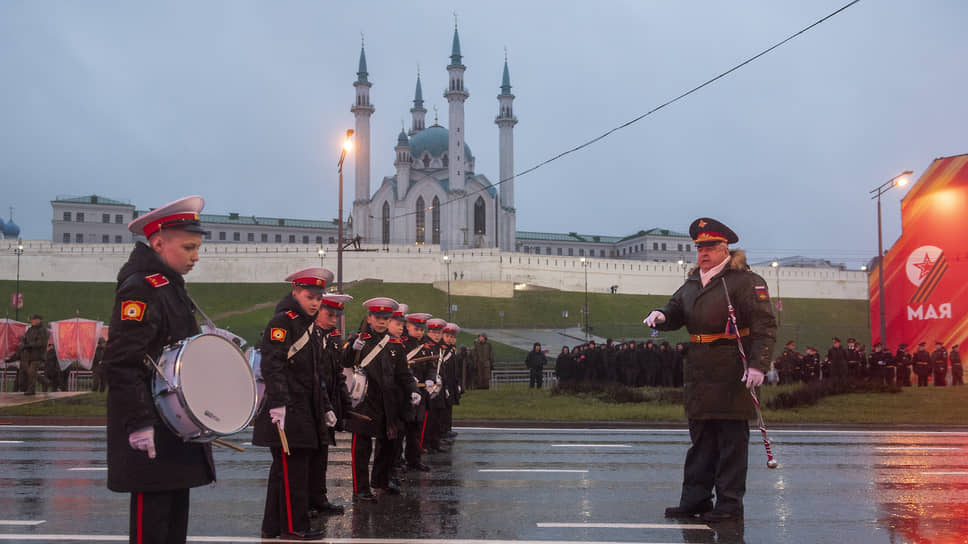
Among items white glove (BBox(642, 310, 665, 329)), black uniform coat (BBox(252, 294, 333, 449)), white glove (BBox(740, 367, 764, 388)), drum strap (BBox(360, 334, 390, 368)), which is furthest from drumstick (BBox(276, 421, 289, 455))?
white glove (BBox(740, 367, 764, 388))

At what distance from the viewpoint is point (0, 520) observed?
23.0 feet

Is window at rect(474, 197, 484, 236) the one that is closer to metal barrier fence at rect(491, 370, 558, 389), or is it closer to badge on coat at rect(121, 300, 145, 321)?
metal barrier fence at rect(491, 370, 558, 389)

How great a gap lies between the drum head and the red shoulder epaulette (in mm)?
343

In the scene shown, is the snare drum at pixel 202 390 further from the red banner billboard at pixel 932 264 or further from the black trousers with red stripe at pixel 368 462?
the red banner billboard at pixel 932 264

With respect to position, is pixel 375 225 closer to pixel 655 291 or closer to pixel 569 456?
pixel 655 291

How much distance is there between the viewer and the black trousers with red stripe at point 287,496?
251 inches

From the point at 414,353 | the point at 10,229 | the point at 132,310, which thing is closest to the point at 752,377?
the point at 132,310

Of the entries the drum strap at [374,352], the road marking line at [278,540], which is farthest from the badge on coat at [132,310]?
the drum strap at [374,352]

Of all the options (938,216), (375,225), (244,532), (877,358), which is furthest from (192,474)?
(375,225)

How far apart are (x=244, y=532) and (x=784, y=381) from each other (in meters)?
25.1

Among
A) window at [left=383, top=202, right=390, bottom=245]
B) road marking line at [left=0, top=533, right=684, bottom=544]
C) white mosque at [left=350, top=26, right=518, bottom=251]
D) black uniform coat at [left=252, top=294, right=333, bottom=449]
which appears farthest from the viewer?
window at [left=383, top=202, right=390, bottom=245]

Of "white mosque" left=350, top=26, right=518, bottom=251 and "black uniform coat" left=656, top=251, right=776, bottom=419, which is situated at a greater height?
"white mosque" left=350, top=26, right=518, bottom=251

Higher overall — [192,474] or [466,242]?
[466,242]

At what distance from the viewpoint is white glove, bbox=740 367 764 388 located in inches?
258
